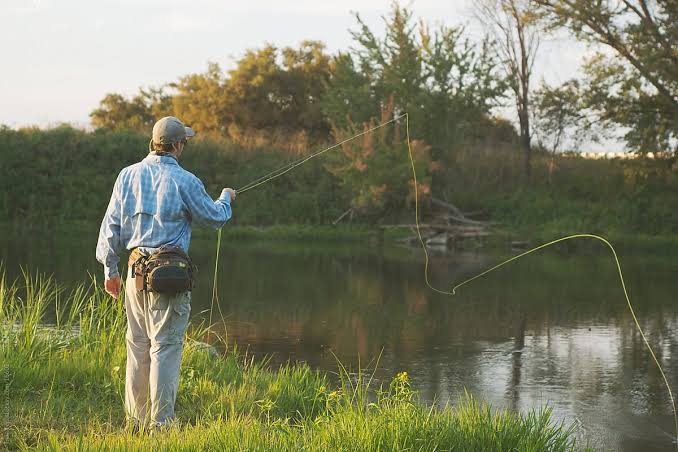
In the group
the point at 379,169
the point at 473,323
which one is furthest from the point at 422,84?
the point at 473,323

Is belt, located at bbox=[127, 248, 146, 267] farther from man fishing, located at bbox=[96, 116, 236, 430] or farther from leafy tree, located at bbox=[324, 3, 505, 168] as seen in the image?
leafy tree, located at bbox=[324, 3, 505, 168]

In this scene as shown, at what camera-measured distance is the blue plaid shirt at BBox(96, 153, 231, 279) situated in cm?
516

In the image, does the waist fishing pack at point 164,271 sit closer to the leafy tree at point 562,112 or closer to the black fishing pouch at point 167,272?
A: the black fishing pouch at point 167,272

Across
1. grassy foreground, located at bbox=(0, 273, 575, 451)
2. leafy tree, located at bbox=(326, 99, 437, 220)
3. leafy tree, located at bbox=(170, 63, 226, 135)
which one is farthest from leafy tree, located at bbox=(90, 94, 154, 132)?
grassy foreground, located at bbox=(0, 273, 575, 451)

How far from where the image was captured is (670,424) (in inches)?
284

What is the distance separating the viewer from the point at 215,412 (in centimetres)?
600

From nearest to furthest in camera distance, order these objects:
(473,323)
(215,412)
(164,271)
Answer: (164,271)
(215,412)
(473,323)

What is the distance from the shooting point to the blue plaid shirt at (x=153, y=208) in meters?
5.16

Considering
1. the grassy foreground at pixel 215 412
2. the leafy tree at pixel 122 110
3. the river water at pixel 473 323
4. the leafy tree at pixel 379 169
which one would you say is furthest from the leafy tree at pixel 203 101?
the grassy foreground at pixel 215 412

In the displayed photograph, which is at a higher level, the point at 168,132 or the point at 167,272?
the point at 168,132

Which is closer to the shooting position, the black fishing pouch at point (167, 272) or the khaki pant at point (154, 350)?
the black fishing pouch at point (167, 272)

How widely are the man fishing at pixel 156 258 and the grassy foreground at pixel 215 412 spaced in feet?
0.91

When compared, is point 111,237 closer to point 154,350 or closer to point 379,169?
point 154,350

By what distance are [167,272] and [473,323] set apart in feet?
25.9
